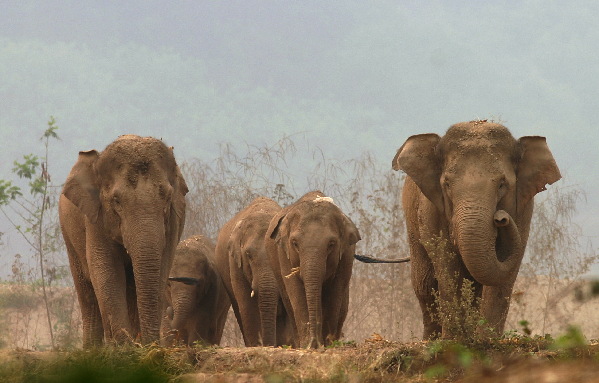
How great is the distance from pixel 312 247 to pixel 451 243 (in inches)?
109

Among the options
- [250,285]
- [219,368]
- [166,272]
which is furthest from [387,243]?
[219,368]

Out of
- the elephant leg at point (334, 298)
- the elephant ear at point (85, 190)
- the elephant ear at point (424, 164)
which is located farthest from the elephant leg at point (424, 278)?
the elephant ear at point (85, 190)

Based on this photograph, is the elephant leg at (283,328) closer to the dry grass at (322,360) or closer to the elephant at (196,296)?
the elephant at (196,296)

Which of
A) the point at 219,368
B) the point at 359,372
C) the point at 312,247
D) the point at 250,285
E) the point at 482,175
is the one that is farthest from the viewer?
the point at 250,285

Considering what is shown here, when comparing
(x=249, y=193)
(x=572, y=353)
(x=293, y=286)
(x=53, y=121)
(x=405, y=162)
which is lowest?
(x=572, y=353)

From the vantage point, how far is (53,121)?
23.8 m

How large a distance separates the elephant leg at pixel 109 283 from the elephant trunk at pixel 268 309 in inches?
148

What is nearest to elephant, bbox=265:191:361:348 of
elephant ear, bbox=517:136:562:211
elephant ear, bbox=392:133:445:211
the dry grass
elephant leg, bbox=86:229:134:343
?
elephant ear, bbox=392:133:445:211

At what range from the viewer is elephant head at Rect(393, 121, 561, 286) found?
1034 centimetres

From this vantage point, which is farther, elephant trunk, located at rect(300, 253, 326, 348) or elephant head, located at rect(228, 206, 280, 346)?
elephant head, located at rect(228, 206, 280, 346)

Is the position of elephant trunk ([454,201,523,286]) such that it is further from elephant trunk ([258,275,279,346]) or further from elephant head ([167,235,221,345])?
elephant head ([167,235,221,345])

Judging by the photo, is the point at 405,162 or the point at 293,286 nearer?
the point at 405,162

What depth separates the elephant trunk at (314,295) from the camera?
41.0 feet

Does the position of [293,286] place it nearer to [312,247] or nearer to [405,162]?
[312,247]
